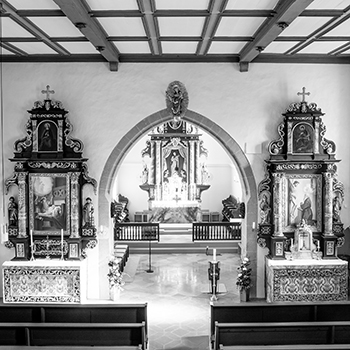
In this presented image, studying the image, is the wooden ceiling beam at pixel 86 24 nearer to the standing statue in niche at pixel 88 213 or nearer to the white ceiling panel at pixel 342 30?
the standing statue in niche at pixel 88 213

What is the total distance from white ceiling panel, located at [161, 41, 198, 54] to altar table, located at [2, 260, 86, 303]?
533cm

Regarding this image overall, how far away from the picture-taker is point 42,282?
10.3 metres

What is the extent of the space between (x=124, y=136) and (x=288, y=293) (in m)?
5.39

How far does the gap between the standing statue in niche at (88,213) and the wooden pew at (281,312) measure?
13.9 feet

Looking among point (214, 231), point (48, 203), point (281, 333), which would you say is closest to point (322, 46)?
point (281, 333)

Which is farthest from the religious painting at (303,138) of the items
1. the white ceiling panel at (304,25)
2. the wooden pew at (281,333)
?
the wooden pew at (281,333)

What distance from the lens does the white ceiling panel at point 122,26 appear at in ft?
25.2

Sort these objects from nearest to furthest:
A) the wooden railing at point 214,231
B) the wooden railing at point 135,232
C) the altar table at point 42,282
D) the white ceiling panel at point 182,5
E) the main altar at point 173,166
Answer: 1. the white ceiling panel at point 182,5
2. the altar table at point 42,282
3. the wooden railing at point 214,231
4. the wooden railing at point 135,232
5. the main altar at point 173,166

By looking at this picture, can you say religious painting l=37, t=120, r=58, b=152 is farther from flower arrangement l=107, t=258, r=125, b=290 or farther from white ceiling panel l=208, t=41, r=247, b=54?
white ceiling panel l=208, t=41, r=247, b=54

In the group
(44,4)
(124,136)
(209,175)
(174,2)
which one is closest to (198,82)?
(124,136)

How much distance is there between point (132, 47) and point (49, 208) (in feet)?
14.1

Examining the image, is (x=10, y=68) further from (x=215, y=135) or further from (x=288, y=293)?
(x=288, y=293)

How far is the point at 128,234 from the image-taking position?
17.0 m

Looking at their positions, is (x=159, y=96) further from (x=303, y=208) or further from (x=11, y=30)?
(x=303, y=208)
